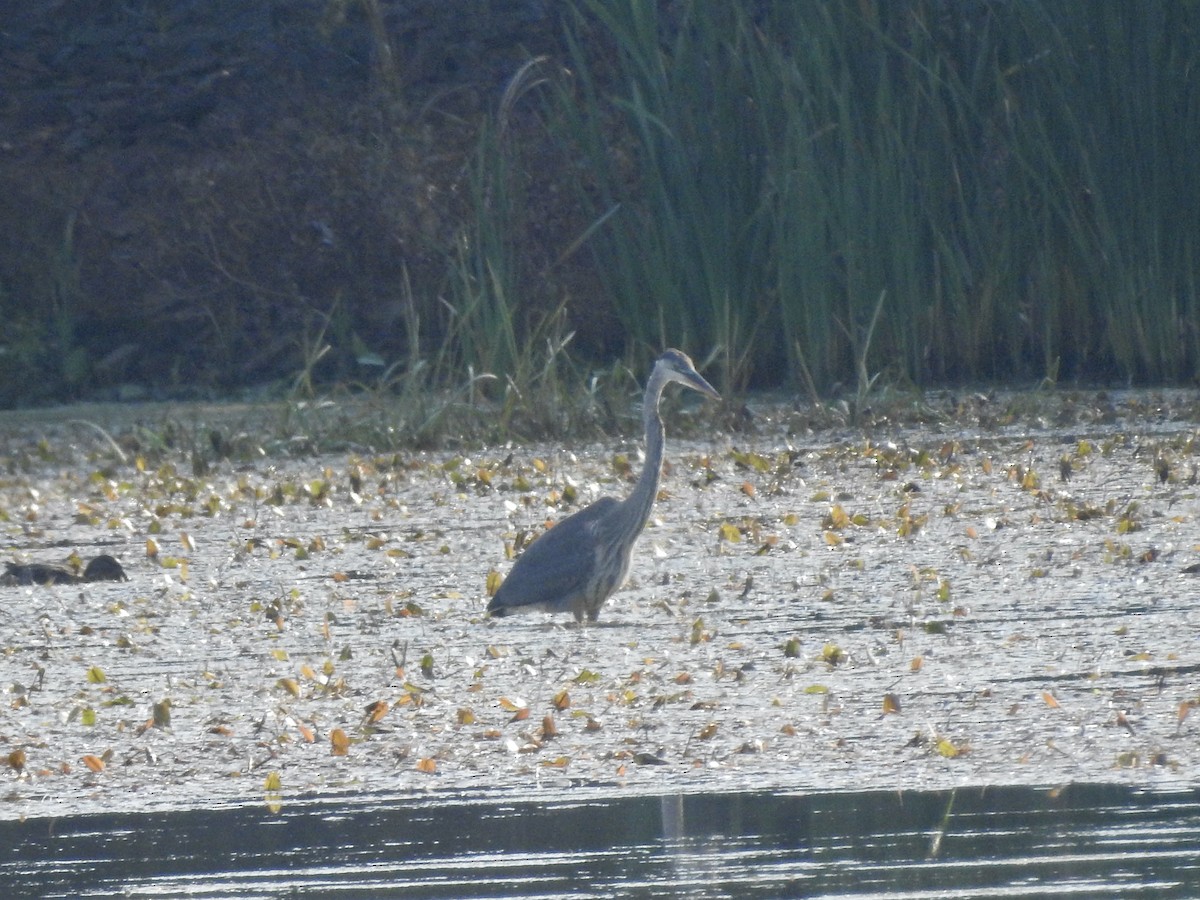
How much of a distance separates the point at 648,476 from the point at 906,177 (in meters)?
3.65

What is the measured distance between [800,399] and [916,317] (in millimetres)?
656

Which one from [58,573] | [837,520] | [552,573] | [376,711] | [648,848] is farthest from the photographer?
[837,520]

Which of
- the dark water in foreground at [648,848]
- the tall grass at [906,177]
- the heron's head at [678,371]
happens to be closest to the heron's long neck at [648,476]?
the heron's head at [678,371]

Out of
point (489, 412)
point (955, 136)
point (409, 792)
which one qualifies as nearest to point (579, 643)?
point (409, 792)

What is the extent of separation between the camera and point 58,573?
6.83 metres

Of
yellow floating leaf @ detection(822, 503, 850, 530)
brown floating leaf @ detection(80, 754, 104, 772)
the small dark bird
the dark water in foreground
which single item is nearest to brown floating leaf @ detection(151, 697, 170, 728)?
brown floating leaf @ detection(80, 754, 104, 772)

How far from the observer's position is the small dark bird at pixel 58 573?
268 inches

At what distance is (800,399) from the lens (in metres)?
10.1

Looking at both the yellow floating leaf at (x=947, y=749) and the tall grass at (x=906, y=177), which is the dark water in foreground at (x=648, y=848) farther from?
the tall grass at (x=906, y=177)

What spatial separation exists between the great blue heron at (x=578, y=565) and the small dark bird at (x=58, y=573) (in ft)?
4.80

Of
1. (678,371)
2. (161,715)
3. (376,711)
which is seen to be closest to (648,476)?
(678,371)

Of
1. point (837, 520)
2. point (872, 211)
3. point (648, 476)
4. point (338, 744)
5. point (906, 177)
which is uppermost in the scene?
point (906, 177)

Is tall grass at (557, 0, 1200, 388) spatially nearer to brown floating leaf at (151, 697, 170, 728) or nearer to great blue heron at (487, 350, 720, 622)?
great blue heron at (487, 350, 720, 622)

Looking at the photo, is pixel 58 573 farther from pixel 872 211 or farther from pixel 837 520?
pixel 872 211
